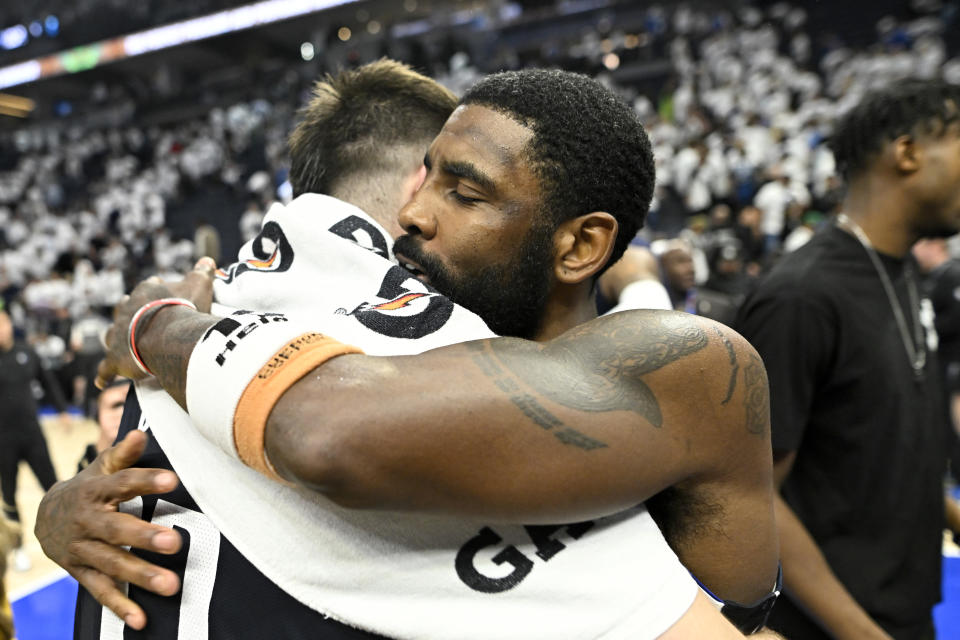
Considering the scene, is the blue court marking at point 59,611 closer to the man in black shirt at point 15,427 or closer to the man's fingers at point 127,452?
the man in black shirt at point 15,427

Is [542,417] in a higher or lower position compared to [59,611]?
higher

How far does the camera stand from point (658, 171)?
12328 mm

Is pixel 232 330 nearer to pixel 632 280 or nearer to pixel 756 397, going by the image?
pixel 756 397

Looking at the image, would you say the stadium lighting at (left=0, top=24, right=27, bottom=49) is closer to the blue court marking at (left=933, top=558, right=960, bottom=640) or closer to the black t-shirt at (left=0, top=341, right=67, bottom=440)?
the black t-shirt at (left=0, top=341, right=67, bottom=440)

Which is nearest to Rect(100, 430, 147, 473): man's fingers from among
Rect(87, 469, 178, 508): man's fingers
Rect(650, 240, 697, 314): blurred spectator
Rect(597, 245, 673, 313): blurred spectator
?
Rect(87, 469, 178, 508): man's fingers

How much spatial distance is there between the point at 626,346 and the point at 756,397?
0.67 ft

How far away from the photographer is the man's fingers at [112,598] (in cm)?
93

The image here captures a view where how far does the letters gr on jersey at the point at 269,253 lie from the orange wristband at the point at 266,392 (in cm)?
30

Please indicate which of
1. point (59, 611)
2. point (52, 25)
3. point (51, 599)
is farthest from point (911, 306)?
point (52, 25)

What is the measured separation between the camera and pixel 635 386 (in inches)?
33.1

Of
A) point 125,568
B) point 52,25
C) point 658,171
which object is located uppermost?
point 52,25

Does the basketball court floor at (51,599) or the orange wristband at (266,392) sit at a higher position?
the orange wristband at (266,392)

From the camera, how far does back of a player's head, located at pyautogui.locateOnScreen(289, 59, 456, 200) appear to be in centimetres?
148

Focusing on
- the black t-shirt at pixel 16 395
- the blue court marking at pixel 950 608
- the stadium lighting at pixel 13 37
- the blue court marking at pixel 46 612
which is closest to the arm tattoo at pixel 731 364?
the blue court marking at pixel 950 608
